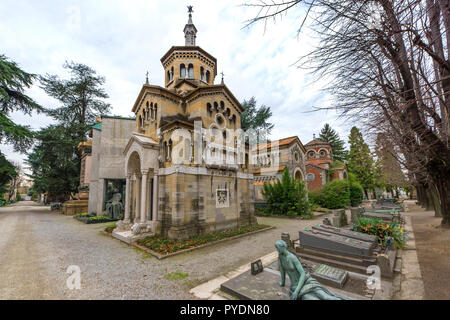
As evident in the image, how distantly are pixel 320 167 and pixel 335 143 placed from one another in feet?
77.3

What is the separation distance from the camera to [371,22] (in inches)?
160

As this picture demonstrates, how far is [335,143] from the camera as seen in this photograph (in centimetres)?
4812

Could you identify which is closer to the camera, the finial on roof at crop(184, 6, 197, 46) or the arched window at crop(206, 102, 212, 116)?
the arched window at crop(206, 102, 212, 116)

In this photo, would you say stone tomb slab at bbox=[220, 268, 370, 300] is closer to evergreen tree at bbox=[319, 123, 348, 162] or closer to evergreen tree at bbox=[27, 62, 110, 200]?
evergreen tree at bbox=[27, 62, 110, 200]

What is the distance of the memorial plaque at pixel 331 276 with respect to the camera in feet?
14.3

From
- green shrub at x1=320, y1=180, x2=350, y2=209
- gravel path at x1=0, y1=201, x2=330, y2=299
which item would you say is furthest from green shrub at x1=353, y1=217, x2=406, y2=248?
green shrub at x1=320, y1=180, x2=350, y2=209

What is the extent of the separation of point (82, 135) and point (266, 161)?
25.2m

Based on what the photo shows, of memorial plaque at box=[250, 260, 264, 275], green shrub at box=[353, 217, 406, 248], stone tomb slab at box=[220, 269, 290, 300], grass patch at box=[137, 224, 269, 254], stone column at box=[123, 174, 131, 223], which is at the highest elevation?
stone column at box=[123, 174, 131, 223]

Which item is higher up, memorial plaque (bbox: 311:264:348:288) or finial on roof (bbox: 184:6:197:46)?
finial on roof (bbox: 184:6:197:46)

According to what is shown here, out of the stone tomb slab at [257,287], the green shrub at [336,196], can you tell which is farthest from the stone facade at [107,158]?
the green shrub at [336,196]

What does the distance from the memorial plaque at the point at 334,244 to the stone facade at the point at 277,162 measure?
50.5 ft

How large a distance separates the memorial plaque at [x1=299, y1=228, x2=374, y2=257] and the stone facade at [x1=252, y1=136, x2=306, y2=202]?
1538 cm

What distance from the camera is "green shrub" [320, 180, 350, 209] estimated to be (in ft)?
70.9

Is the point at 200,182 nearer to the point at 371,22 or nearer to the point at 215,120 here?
the point at 215,120
